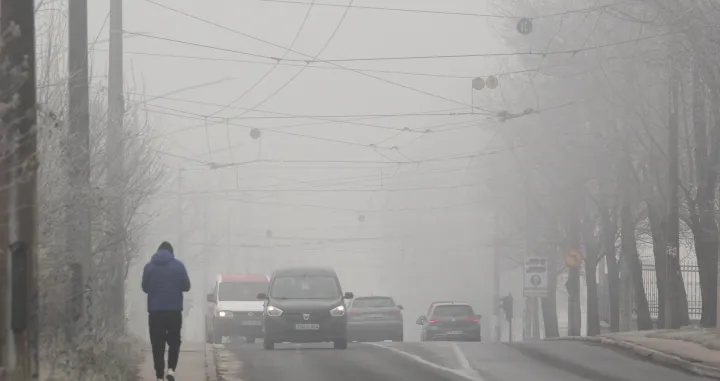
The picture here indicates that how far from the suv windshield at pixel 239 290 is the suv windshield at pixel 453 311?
814 cm

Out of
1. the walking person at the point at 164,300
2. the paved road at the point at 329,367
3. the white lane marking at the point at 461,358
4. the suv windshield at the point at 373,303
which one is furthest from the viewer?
the suv windshield at the point at 373,303

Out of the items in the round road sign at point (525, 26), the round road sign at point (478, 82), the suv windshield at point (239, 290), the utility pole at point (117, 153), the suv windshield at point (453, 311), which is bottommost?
the suv windshield at point (453, 311)

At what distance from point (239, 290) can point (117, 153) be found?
16.4 meters

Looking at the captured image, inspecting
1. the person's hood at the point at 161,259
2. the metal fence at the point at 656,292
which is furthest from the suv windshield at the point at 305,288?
the metal fence at the point at 656,292

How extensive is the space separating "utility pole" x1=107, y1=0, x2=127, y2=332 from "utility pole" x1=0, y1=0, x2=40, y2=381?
26.0ft

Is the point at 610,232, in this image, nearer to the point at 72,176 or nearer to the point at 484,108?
the point at 484,108

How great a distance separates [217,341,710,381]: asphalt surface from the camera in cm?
1838

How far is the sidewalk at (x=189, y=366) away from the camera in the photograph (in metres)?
18.0

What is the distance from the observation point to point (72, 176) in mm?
17688

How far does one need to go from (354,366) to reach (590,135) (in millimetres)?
19169

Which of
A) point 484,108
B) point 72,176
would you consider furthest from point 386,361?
point 484,108

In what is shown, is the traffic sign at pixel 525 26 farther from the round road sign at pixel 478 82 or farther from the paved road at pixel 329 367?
the paved road at pixel 329 367

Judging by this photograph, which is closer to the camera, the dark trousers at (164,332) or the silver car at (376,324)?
the dark trousers at (164,332)

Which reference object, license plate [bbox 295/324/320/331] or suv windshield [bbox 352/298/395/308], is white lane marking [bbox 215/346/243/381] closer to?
license plate [bbox 295/324/320/331]
